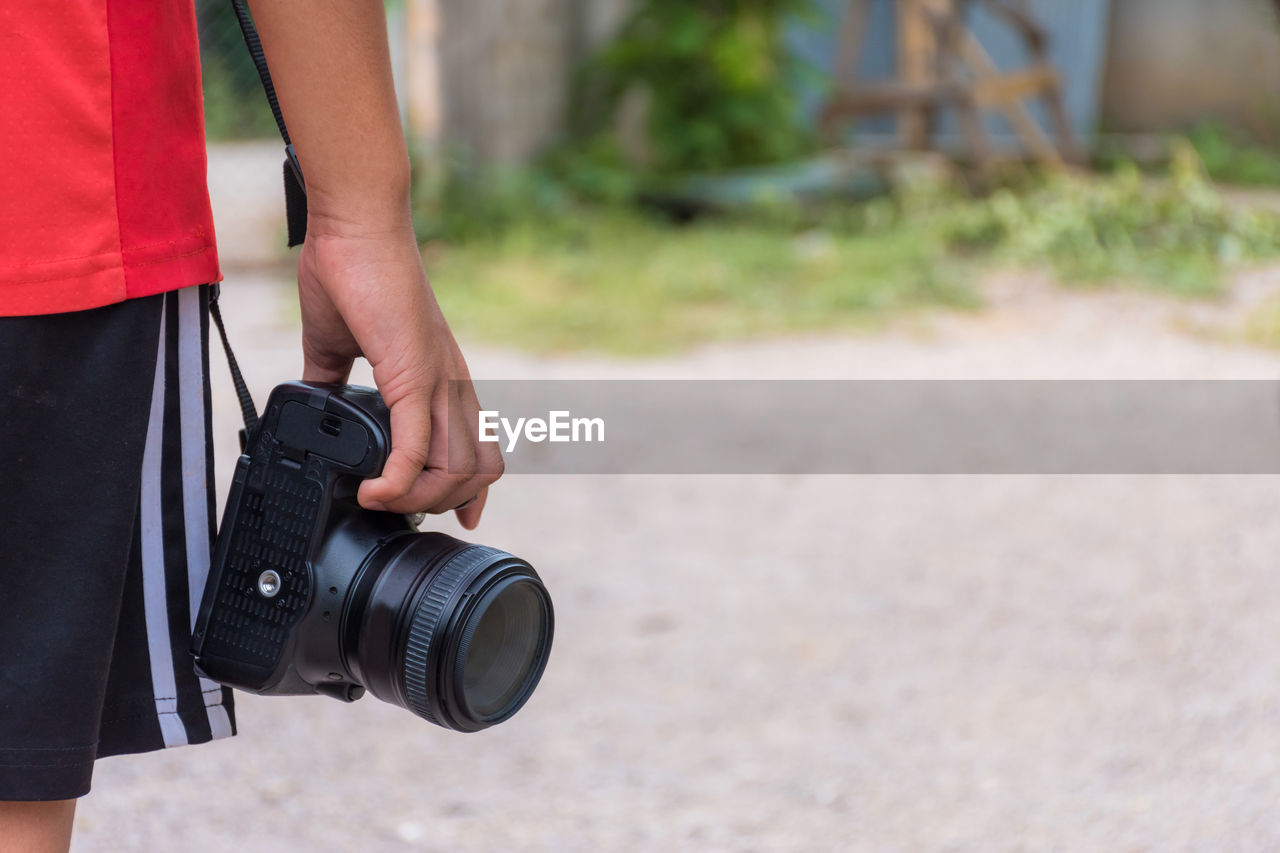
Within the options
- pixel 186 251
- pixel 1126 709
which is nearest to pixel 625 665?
pixel 1126 709

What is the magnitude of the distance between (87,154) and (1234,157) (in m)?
9.30

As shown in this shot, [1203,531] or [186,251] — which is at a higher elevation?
[186,251]

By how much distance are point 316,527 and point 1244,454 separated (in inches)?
125

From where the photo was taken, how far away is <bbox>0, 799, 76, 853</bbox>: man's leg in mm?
931

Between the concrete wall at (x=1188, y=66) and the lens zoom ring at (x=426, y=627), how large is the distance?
9.41 m

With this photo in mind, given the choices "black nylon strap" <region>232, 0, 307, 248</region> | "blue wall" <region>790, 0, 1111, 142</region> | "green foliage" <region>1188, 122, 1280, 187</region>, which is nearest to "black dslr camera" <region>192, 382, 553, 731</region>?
"black nylon strap" <region>232, 0, 307, 248</region>

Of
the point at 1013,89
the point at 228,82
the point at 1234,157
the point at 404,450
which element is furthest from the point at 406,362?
the point at 1234,157

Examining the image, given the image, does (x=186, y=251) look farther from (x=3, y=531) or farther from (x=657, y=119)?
(x=657, y=119)

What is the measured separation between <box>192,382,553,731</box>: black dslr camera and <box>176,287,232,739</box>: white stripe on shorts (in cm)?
2

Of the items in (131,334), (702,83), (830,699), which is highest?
(131,334)

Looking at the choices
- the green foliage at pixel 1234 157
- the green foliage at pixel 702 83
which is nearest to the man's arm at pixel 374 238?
the green foliage at pixel 702 83

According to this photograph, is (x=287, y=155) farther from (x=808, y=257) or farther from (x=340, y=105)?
(x=808, y=257)

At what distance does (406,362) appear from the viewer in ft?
3.18

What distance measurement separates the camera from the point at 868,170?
23.1 feet
